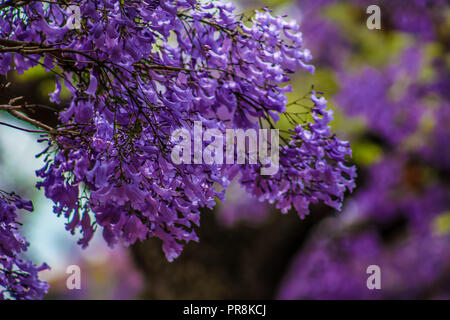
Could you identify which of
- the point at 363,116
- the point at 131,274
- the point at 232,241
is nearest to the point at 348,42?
the point at 363,116

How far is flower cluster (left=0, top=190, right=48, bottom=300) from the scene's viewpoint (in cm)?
158

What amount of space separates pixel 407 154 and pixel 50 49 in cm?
618

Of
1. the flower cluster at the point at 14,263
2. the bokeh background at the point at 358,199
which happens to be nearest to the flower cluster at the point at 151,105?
the flower cluster at the point at 14,263

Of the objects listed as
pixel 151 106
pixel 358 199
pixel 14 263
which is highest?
pixel 358 199

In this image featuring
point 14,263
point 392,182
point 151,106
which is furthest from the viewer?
point 392,182

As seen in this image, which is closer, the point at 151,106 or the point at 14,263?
the point at 151,106

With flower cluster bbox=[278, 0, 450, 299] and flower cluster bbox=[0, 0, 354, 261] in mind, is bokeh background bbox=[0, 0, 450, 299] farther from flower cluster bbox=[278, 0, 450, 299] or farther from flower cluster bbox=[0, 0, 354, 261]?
flower cluster bbox=[0, 0, 354, 261]

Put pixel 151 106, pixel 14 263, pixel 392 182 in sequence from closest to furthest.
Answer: pixel 151 106
pixel 14 263
pixel 392 182

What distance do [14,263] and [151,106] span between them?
0.77 metres

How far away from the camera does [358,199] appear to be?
7.63 meters

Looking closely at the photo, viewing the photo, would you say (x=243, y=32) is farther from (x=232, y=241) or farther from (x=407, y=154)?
(x=407, y=154)

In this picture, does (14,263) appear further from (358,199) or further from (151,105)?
(358,199)

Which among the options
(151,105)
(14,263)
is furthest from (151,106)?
(14,263)

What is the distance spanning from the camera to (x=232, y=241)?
5.16 m
